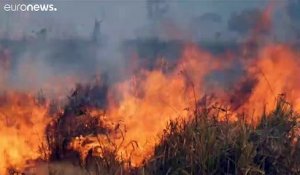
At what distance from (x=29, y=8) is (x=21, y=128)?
69cm

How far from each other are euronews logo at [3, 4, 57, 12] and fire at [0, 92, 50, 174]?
481 mm

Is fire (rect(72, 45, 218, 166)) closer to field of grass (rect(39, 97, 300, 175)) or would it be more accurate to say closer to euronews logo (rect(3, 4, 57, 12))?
field of grass (rect(39, 97, 300, 175))

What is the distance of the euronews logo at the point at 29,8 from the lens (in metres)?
3.60

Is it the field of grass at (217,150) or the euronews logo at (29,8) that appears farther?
the euronews logo at (29,8)

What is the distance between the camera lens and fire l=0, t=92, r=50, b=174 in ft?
11.8

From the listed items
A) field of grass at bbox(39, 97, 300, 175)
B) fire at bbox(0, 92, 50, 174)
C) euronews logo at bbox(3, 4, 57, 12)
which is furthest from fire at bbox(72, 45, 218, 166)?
euronews logo at bbox(3, 4, 57, 12)

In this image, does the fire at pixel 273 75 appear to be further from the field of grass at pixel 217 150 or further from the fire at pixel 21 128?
the fire at pixel 21 128

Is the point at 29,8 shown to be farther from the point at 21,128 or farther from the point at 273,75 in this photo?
the point at 273,75

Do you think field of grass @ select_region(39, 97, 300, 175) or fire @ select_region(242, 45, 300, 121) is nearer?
field of grass @ select_region(39, 97, 300, 175)

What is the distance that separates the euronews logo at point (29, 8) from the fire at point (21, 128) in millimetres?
481

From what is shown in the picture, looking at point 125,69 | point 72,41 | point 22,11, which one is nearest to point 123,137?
point 125,69

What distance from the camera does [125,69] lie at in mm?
3650

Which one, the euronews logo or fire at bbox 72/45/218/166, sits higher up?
the euronews logo

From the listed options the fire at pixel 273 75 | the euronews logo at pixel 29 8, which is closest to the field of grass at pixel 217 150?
the fire at pixel 273 75
